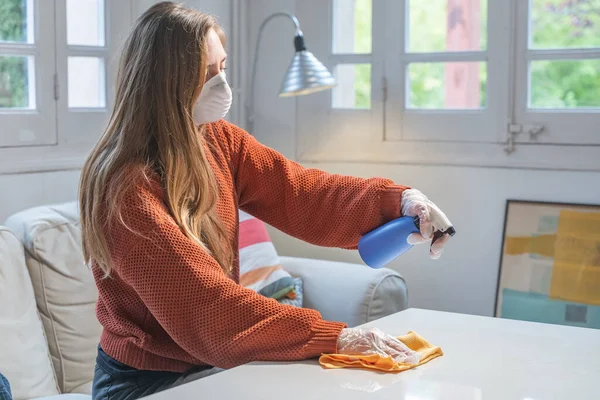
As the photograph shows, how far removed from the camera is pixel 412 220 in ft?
5.07

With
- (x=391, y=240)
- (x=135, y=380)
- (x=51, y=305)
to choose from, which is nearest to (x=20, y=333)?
(x=51, y=305)

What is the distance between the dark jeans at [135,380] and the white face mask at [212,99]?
49 centimetres

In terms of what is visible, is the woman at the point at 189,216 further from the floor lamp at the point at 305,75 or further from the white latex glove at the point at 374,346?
the floor lamp at the point at 305,75

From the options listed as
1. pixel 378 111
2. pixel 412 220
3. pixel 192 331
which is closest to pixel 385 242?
pixel 412 220

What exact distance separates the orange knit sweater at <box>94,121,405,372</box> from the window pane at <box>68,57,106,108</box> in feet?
3.56

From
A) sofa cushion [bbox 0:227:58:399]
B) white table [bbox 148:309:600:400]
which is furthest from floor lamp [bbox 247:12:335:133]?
white table [bbox 148:309:600:400]

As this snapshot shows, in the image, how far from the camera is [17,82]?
2.55 m

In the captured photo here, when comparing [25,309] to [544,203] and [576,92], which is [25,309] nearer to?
[544,203]

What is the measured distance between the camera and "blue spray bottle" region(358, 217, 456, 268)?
154cm

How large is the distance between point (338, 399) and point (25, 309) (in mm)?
1239

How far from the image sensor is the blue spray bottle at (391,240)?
1.54 metres

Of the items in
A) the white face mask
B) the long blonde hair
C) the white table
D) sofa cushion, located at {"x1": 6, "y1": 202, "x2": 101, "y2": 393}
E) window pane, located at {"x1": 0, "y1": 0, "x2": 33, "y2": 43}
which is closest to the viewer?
the white table

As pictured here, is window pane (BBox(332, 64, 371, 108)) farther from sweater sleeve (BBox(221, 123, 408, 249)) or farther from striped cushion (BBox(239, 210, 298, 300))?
sweater sleeve (BBox(221, 123, 408, 249))

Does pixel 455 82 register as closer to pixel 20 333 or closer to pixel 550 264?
pixel 550 264
